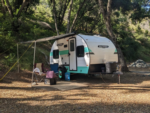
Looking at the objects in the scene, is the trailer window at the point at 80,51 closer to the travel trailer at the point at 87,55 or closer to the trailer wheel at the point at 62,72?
the travel trailer at the point at 87,55

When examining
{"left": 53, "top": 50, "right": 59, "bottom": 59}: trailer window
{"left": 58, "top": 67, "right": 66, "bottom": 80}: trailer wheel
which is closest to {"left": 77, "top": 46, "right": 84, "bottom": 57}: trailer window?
{"left": 58, "top": 67, "right": 66, "bottom": 80}: trailer wheel

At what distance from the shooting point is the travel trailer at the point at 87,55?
7.85 m

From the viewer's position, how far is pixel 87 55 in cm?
785

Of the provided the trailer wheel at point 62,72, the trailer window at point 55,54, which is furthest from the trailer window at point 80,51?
the trailer window at point 55,54

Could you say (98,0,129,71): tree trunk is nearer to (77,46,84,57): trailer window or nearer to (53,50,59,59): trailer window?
(77,46,84,57): trailer window

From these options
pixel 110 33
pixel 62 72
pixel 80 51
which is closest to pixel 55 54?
pixel 62 72

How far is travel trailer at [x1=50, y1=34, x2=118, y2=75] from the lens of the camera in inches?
309

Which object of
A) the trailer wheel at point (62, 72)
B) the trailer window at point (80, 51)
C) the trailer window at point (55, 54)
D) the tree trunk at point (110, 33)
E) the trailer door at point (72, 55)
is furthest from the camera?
the tree trunk at point (110, 33)

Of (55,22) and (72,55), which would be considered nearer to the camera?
(72,55)

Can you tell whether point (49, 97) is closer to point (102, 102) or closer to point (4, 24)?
point (102, 102)

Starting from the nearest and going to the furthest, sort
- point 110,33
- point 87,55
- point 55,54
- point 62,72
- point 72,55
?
point 87,55, point 72,55, point 62,72, point 55,54, point 110,33

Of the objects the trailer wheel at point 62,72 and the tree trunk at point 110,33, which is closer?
the trailer wheel at point 62,72

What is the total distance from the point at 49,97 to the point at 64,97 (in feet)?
1.71

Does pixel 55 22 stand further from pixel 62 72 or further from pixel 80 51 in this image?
pixel 80 51
